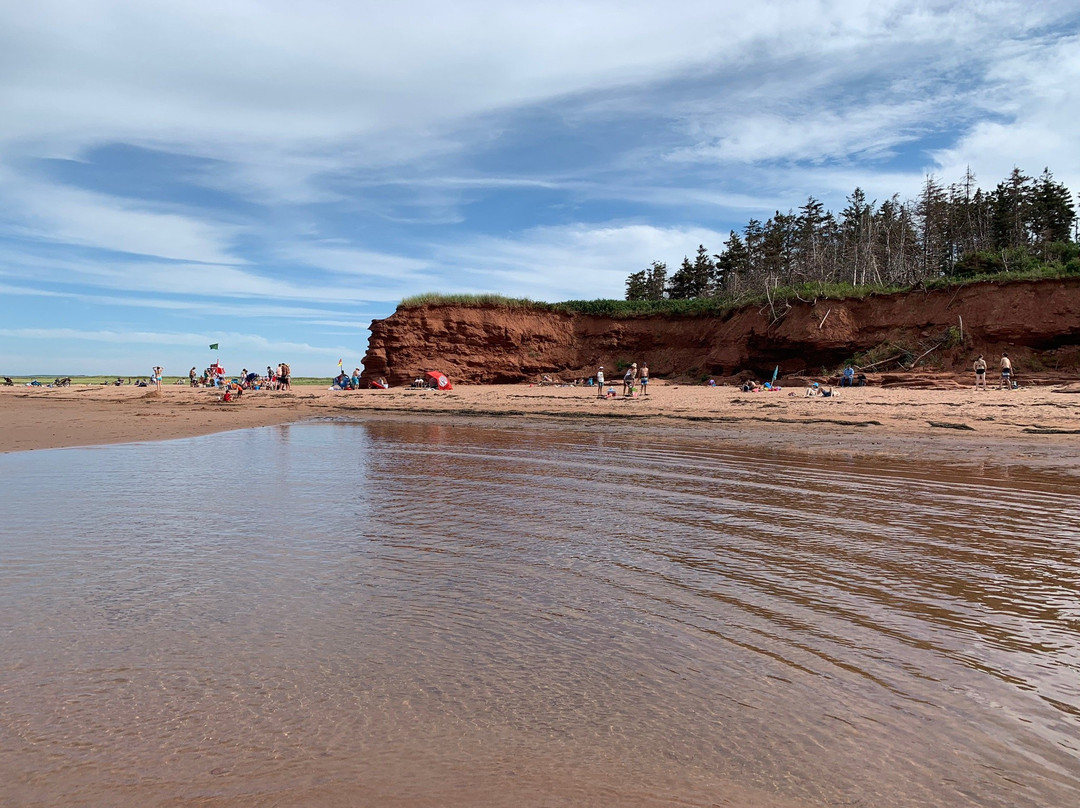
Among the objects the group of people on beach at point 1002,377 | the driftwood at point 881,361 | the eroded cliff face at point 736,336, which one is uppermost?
the eroded cliff face at point 736,336

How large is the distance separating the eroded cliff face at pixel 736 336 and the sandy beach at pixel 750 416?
16.5 feet

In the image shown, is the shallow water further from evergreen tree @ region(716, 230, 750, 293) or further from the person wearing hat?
evergreen tree @ region(716, 230, 750, 293)

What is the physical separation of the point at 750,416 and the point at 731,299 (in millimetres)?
20175

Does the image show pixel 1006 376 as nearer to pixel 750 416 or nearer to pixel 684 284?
pixel 750 416

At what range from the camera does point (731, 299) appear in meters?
37.2

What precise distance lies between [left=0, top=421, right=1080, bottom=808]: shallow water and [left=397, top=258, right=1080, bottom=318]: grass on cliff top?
24483 mm

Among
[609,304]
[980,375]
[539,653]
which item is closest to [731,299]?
[609,304]

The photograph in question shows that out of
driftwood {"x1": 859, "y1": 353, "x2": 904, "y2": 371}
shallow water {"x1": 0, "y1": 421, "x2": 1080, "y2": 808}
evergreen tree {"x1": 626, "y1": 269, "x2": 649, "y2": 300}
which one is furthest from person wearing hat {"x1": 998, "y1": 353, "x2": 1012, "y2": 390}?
evergreen tree {"x1": 626, "y1": 269, "x2": 649, "y2": 300}

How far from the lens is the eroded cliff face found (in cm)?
2584

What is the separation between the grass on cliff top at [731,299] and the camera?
2683cm

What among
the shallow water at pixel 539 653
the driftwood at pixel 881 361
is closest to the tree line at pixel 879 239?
A: the driftwood at pixel 881 361

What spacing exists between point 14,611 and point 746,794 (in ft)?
14.3

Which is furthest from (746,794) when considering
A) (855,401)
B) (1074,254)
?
(1074,254)

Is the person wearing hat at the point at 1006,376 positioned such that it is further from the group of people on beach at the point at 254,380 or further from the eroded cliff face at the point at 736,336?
the group of people on beach at the point at 254,380
